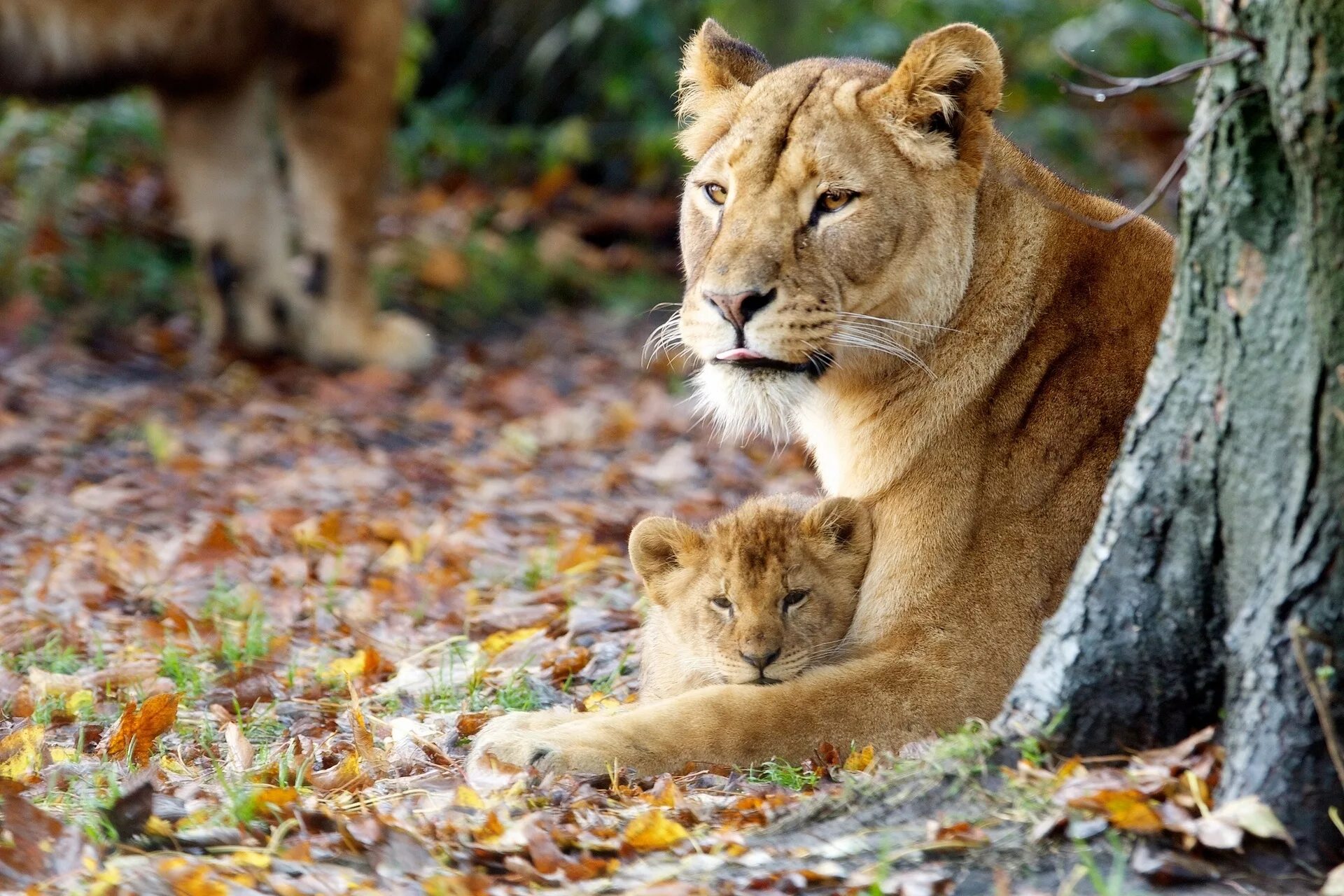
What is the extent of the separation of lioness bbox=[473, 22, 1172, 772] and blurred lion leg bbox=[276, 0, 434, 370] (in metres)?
5.16

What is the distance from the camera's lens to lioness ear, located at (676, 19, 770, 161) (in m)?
4.50

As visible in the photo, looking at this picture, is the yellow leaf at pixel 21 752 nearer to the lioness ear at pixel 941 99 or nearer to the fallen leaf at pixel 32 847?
the fallen leaf at pixel 32 847

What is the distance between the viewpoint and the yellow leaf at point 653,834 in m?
3.28

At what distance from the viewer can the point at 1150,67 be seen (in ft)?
42.2

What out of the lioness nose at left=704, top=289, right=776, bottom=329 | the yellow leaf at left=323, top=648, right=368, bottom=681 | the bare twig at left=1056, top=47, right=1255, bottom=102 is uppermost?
the bare twig at left=1056, top=47, right=1255, bottom=102

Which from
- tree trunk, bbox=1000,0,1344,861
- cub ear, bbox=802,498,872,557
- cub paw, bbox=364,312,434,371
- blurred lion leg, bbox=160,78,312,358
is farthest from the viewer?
cub paw, bbox=364,312,434,371

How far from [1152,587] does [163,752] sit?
8.09 ft

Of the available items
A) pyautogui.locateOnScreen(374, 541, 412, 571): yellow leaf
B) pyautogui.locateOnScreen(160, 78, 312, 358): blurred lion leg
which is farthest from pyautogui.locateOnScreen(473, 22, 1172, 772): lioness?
pyautogui.locateOnScreen(160, 78, 312, 358): blurred lion leg

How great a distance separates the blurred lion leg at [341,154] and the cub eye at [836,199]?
5.40m

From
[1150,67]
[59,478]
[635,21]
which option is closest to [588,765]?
[59,478]

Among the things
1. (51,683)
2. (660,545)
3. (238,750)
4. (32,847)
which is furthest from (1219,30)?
(51,683)

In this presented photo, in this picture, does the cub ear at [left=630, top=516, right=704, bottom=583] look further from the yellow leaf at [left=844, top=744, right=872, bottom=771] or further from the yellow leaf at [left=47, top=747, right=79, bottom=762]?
the yellow leaf at [left=47, top=747, right=79, bottom=762]

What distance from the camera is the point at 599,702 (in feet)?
15.0

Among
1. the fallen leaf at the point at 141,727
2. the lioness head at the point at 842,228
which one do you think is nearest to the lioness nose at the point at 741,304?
the lioness head at the point at 842,228
